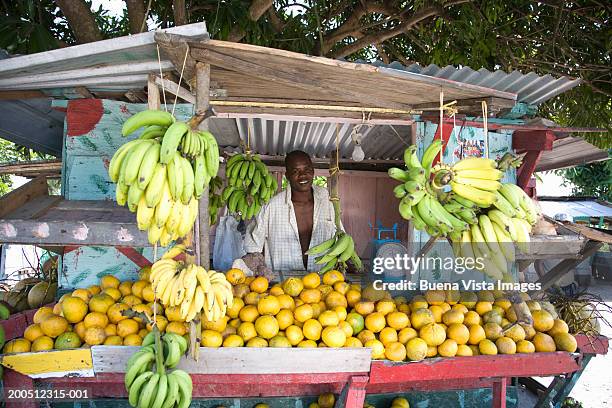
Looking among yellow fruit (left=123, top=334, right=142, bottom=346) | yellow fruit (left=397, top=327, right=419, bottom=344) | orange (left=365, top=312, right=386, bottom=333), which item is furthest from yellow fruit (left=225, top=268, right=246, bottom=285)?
yellow fruit (left=397, top=327, right=419, bottom=344)

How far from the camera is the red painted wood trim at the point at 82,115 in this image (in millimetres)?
3328

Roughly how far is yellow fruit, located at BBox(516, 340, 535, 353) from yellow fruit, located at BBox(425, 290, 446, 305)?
56 cm

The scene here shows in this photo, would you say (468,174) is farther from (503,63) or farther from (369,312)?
(503,63)

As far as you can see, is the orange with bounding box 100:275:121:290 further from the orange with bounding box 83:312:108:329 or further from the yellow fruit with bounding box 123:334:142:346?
the yellow fruit with bounding box 123:334:142:346

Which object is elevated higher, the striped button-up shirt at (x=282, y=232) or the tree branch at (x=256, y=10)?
the tree branch at (x=256, y=10)

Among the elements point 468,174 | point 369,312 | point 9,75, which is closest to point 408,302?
point 369,312

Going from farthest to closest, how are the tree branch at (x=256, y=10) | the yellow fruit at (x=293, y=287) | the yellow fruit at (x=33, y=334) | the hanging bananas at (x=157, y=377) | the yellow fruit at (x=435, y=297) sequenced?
the tree branch at (x=256, y=10) < the yellow fruit at (x=435, y=297) < the yellow fruit at (x=293, y=287) < the yellow fruit at (x=33, y=334) < the hanging bananas at (x=157, y=377)

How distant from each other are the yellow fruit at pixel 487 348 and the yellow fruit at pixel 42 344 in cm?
274

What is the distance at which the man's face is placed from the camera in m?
4.22

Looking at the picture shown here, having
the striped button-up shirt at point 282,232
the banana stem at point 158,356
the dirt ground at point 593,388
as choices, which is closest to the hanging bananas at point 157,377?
the banana stem at point 158,356

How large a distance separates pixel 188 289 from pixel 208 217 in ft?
1.44

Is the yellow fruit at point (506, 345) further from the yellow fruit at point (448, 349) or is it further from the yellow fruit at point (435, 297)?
the yellow fruit at point (435, 297)

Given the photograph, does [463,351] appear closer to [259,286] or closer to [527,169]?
[259,286]

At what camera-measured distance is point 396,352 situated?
2572mm
